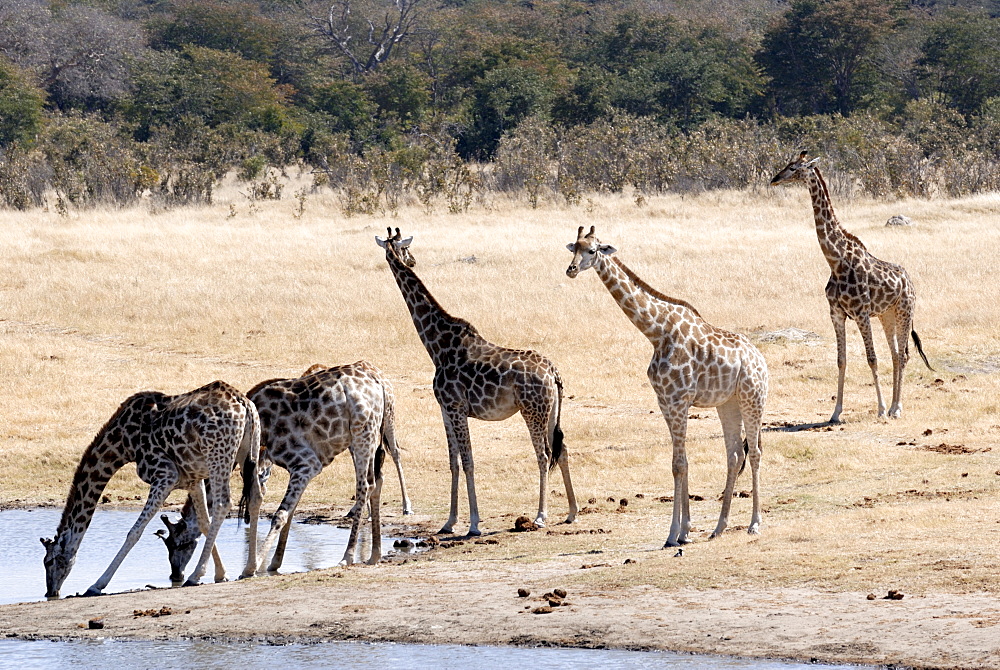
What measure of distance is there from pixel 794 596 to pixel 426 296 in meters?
5.08

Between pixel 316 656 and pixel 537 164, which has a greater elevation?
pixel 537 164

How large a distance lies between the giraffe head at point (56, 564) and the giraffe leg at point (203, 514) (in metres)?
0.97

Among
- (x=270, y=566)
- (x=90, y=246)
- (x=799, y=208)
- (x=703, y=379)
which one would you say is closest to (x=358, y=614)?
(x=270, y=566)

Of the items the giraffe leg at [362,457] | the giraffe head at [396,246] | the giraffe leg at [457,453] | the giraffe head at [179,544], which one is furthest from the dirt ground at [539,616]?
the giraffe head at [396,246]

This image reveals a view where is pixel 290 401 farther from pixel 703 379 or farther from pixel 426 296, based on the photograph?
pixel 703 379

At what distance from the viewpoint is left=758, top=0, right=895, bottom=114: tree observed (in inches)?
2216

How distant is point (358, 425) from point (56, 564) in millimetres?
2499

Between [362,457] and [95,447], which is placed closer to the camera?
[95,447]

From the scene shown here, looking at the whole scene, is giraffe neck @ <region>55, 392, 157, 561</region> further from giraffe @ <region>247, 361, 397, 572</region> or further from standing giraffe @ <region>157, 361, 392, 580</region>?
giraffe @ <region>247, 361, 397, 572</region>

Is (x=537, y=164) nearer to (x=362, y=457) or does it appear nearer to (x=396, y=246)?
(x=396, y=246)

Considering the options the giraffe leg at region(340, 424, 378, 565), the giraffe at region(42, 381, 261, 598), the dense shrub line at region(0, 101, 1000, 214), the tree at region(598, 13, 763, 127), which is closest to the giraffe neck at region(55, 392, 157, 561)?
the giraffe at region(42, 381, 261, 598)

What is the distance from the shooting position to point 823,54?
5662cm

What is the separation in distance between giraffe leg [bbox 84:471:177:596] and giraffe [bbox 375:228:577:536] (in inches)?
101

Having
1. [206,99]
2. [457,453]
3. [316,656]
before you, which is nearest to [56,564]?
[316,656]
